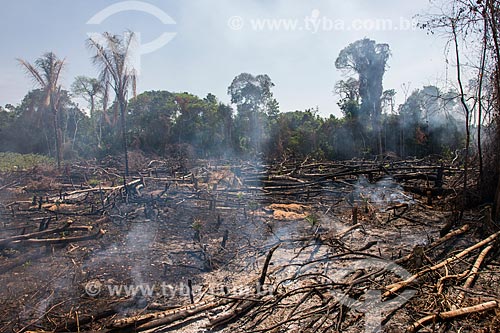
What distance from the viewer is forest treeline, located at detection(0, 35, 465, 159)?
20750 mm

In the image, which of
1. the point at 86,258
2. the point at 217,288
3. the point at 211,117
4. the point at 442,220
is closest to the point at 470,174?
the point at 442,220

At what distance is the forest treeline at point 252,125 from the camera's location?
20750 millimetres

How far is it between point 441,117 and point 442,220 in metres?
16.7

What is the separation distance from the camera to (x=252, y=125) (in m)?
26.1

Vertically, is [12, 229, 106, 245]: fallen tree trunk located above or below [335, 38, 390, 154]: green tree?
below

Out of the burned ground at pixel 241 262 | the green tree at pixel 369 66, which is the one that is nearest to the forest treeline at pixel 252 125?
the green tree at pixel 369 66

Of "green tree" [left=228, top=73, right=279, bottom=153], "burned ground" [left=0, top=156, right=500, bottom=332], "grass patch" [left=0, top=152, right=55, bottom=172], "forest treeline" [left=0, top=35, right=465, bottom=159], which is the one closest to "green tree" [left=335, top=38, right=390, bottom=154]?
"forest treeline" [left=0, top=35, right=465, bottom=159]

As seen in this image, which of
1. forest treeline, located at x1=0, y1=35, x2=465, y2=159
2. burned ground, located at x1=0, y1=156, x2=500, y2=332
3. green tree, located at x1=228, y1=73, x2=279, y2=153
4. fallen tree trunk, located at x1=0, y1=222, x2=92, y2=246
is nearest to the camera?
burned ground, located at x1=0, y1=156, x2=500, y2=332

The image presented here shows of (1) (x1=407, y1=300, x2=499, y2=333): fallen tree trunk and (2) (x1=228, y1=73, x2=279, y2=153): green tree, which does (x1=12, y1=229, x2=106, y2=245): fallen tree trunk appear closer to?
(1) (x1=407, y1=300, x2=499, y2=333): fallen tree trunk

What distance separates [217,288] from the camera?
426 cm

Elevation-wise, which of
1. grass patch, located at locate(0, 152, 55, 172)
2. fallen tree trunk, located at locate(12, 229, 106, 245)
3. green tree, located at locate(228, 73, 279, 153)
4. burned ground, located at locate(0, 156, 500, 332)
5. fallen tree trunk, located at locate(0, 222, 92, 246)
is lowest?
burned ground, located at locate(0, 156, 500, 332)

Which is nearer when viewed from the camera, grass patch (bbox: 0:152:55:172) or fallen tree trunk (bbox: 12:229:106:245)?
fallen tree trunk (bbox: 12:229:106:245)

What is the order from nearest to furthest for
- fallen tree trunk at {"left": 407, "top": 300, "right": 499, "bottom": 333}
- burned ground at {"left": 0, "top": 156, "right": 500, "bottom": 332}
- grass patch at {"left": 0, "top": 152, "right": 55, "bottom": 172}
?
1. fallen tree trunk at {"left": 407, "top": 300, "right": 499, "bottom": 333}
2. burned ground at {"left": 0, "top": 156, "right": 500, "bottom": 332}
3. grass patch at {"left": 0, "top": 152, "right": 55, "bottom": 172}

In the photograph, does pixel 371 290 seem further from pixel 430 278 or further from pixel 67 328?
pixel 67 328
